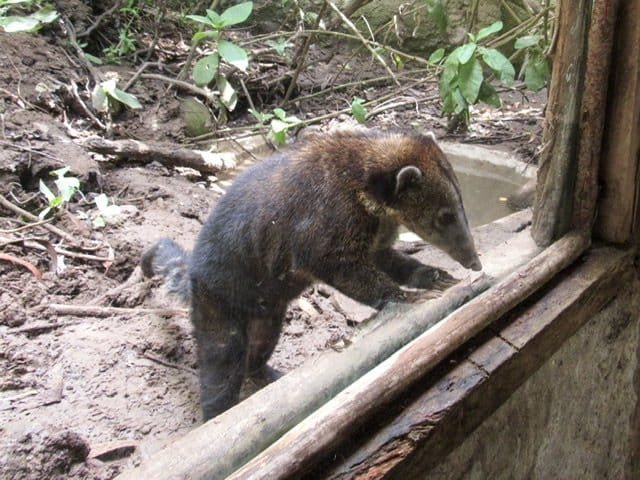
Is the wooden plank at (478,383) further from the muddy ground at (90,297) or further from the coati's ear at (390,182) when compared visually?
the coati's ear at (390,182)

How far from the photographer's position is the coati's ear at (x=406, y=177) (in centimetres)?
241

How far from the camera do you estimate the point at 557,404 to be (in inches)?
92.7

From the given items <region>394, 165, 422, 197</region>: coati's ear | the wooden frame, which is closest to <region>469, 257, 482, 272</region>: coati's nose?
the wooden frame

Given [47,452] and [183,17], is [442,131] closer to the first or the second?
[183,17]

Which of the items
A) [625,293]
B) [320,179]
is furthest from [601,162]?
[320,179]

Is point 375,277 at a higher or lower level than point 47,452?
lower

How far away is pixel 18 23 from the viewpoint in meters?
3.02

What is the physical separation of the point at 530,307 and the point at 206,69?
194 centimetres

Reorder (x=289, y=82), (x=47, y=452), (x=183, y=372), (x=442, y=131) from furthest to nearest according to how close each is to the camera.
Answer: (x=289, y=82) < (x=442, y=131) < (x=183, y=372) < (x=47, y=452)

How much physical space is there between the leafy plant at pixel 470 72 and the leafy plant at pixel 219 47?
980 mm

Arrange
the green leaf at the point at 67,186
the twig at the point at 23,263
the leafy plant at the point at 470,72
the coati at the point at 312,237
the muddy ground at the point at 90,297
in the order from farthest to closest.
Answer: the leafy plant at the point at 470,72, the green leaf at the point at 67,186, the coati at the point at 312,237, the twig at the point at 23,263, the muddy ground at the point at 90,297

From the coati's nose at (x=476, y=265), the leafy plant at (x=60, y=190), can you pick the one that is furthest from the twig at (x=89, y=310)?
the coati's nose at (x=476, y=265)

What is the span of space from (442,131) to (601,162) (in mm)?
1136

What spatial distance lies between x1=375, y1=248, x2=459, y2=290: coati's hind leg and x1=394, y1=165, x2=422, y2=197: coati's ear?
0.23 meters
